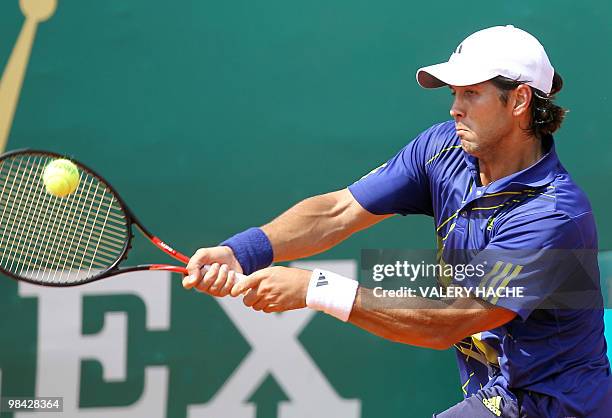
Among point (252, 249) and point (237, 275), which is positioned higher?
point (252, 249)

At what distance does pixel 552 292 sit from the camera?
112 inches

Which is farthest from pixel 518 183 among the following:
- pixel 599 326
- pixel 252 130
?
pixel 252 130

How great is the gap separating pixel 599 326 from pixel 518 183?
48 cm

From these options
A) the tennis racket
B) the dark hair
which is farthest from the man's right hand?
the dark hair

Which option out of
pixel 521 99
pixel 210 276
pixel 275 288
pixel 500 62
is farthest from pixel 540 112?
pixel 210 276

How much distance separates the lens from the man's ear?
298cm

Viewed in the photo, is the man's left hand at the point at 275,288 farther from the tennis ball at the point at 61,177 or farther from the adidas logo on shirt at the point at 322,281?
the tennis ball at the point at 61,177

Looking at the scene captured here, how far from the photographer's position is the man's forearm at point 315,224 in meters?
3.21

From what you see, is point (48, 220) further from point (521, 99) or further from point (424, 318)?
point (521, 99)

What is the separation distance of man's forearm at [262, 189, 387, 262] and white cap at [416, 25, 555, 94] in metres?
0.53

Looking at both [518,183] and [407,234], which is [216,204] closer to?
[407,234]

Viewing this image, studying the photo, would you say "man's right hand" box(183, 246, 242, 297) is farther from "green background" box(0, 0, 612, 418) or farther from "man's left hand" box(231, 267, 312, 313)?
"green background" box(0, 0, 612, 418)

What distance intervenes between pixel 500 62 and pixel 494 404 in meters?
0.93

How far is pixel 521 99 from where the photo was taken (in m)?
3.00
